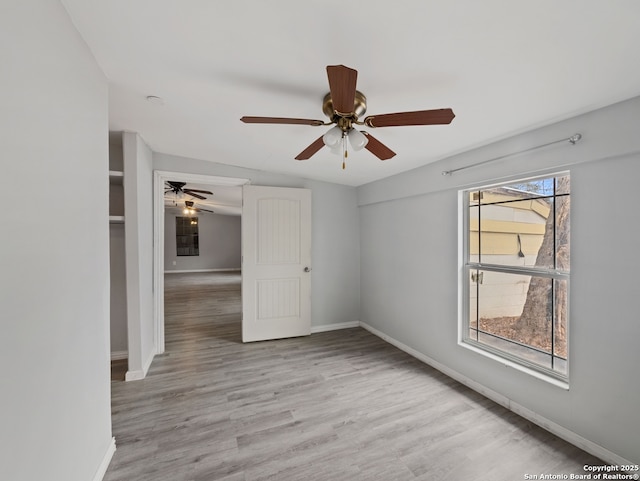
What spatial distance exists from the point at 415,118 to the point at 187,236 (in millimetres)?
10832

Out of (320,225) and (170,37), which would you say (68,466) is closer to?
(170,37)

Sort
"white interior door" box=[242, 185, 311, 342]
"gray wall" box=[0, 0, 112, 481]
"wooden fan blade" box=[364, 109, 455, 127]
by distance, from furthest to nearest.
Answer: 1. "white interior door" box=[242, 185, 311, 342]
2. "wooden fan blade" box=[364, 109, 455, 127]
3. "gray wall" box=[0, 0, 112, 481]

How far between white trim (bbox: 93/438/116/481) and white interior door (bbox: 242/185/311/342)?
75.2 inches

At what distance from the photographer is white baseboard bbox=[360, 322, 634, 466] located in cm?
169

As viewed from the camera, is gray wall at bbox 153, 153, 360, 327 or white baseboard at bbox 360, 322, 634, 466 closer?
white baseboard at bbox 360, 322, 634, 466

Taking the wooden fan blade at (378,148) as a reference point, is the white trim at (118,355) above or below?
below

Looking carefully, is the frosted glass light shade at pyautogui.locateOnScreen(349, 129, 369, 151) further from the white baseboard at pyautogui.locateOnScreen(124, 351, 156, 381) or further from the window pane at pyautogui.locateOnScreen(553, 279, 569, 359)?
the white baseboard at pyautogui.locateOnScreen(124, 351, 156, 381)

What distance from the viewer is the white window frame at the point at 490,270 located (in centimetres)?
199

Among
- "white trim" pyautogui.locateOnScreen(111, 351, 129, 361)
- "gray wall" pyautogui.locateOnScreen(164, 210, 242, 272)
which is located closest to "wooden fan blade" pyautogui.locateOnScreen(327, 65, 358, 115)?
"white trim" pyautogui.locateOnScreen(111, 351, 129, 361)

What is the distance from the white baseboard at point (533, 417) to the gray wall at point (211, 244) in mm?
8961

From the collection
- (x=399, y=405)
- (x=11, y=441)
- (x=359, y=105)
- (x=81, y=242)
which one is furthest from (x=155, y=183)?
(x=399, y=405)

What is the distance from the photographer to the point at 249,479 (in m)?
1.57

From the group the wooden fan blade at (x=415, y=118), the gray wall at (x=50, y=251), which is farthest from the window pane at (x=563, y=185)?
the gray wall at (x=50, y=251)

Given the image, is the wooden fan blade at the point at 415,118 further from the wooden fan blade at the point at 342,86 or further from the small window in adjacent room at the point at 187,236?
the small window in adjacent room at the point at 187,236
